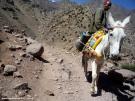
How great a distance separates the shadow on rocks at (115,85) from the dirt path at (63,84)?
406 millimetres

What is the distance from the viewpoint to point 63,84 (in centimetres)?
1232

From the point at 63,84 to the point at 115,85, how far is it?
8.76 feet

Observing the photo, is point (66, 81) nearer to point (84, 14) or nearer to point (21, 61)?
point (21, 61)

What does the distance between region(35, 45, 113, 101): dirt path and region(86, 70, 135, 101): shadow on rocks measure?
1.33 feet

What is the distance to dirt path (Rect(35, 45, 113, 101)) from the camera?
1098 centimetres

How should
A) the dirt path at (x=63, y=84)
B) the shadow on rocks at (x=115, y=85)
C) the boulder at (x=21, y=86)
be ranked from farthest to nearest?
the shadow on rocks at (x=115, y=85) < the dirt path at (x=63, y=84) < the boulder at (x=21, y=86)

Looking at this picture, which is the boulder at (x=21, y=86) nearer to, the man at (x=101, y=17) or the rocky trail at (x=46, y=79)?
the rocky trail at (x=46, y=79)

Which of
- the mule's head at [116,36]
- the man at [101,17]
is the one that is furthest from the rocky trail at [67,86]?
the man at [101,17]

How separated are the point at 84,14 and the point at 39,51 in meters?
14.4

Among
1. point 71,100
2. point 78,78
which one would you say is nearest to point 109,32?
point 71,100

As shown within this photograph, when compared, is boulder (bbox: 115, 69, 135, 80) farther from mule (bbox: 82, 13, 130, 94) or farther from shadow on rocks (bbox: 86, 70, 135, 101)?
mule (bbox: 82, 13, 130, 94)

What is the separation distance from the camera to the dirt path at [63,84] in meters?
11.0

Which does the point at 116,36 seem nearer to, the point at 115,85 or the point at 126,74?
the point at 115,85

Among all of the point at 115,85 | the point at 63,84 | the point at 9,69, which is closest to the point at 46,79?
the point at 63,84
